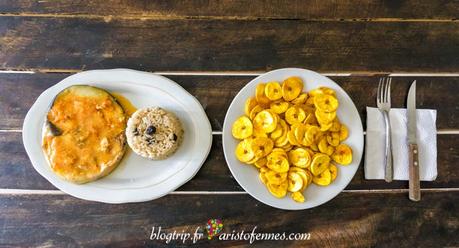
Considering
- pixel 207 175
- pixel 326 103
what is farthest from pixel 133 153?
pixel 326 103

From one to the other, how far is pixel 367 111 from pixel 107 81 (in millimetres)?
1057

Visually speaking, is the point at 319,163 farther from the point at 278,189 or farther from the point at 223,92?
the point at 223,92

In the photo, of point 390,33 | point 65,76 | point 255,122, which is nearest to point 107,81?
point 65,76

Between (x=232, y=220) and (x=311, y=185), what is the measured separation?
0.34 metres

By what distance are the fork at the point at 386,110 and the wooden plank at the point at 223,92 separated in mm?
28

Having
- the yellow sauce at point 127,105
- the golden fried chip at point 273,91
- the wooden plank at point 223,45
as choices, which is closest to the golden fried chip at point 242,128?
the golden fried chip at point 273,91

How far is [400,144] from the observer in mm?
1506

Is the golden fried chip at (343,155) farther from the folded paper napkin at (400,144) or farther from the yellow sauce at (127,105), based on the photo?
the yellow sauce at (127,105)

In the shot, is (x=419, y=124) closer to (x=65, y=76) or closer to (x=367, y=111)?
(x=367, y=111)

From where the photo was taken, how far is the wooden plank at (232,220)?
1464 mm

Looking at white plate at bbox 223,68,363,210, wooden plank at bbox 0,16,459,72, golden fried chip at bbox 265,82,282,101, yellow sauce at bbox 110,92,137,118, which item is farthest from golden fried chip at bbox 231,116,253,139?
yellow sauce at bbox 110,92,137,118

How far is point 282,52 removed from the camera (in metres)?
1.56

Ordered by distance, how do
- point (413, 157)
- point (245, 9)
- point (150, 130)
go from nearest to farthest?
point (150, 130) < point (413, 157) < point (245, 9)

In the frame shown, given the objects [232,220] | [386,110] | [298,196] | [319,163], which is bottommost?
[232,220]
